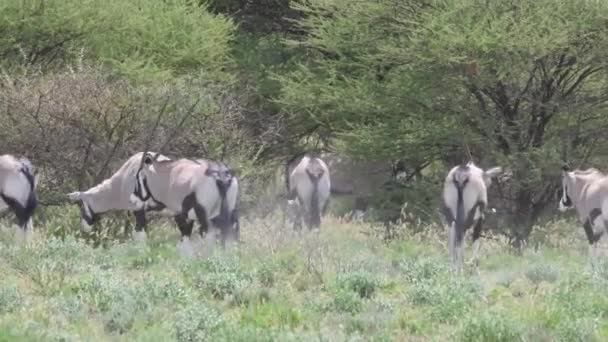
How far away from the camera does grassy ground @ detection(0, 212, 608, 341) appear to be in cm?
938

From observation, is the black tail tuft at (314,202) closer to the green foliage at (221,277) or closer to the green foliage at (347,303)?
the green foliage at (221,277)

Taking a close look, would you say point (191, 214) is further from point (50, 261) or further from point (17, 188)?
point (50, 261)

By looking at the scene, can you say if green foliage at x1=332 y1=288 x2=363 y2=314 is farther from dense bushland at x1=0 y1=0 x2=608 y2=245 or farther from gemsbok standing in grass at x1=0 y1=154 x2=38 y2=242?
dense bushland at x1=0 y1=0 x2=608 y2=245

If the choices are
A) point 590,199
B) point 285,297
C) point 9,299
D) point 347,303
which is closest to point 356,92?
point 590,199

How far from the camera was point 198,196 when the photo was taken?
14.5m

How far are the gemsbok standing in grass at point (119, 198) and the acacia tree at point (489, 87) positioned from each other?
682cm

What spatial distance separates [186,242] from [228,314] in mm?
4436

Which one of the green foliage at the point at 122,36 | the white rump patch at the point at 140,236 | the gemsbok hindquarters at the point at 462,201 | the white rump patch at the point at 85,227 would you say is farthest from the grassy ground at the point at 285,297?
the green foliage at the point at 122,36

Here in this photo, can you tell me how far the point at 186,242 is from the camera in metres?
14.7

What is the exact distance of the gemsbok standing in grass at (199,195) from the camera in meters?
14.5

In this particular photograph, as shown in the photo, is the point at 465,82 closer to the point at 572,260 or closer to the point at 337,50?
the point at 337,50

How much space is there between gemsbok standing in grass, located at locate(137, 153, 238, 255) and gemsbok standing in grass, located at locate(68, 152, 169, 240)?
1.36ft

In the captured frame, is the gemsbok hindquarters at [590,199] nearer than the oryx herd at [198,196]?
No

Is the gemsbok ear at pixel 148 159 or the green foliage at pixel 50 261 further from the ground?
the gemsbok ear at pixel 148 159
